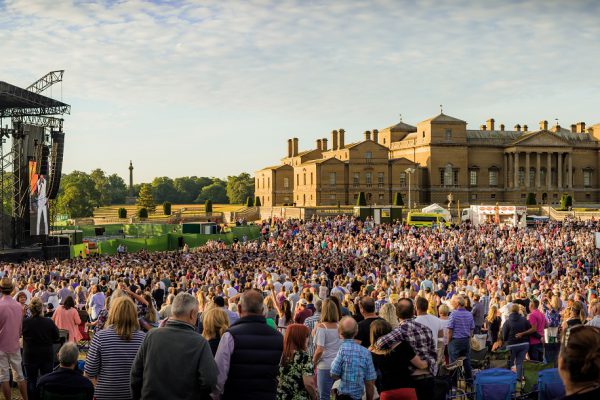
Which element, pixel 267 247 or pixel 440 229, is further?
pixel 440 229

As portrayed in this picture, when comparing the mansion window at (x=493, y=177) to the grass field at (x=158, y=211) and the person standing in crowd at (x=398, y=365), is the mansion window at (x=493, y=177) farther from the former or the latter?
the person standing in crowd at (x=398, y=365)

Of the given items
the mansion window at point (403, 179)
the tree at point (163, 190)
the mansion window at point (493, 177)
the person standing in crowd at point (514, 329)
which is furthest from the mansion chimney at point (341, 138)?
the person standing in crowd at point (514, 329)

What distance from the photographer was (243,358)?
18.1 ft

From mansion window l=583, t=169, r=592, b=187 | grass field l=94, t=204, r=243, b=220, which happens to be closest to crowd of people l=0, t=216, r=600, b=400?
grass field l=94, t=204, r=243, b=220

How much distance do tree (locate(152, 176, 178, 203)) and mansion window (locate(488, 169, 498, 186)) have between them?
81945 millimetres

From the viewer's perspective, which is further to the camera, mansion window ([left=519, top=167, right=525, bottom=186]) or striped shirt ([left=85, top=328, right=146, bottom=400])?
mansion window ([left=519, top=167, right=525, bottom=186])

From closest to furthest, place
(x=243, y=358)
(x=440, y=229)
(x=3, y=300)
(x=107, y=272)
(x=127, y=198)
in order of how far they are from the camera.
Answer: (x=243, y=358)
(x=3, y=300)
(x=107, y=272)
(x=440, y=229)
(x=127, y=198)

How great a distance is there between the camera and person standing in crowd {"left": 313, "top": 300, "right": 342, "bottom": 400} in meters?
7.17

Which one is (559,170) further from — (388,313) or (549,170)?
(388,313)

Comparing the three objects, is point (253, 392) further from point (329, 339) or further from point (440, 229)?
point (440, 229)

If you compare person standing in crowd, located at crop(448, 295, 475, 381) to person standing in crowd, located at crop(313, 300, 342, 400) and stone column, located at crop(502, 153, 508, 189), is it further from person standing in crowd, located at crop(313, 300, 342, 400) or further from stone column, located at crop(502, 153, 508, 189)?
stone column, located at crop(502, 153, 508, 189)

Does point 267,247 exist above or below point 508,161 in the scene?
below

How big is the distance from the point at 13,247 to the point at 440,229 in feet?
88.3

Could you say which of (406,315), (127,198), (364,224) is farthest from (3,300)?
(127,198)
